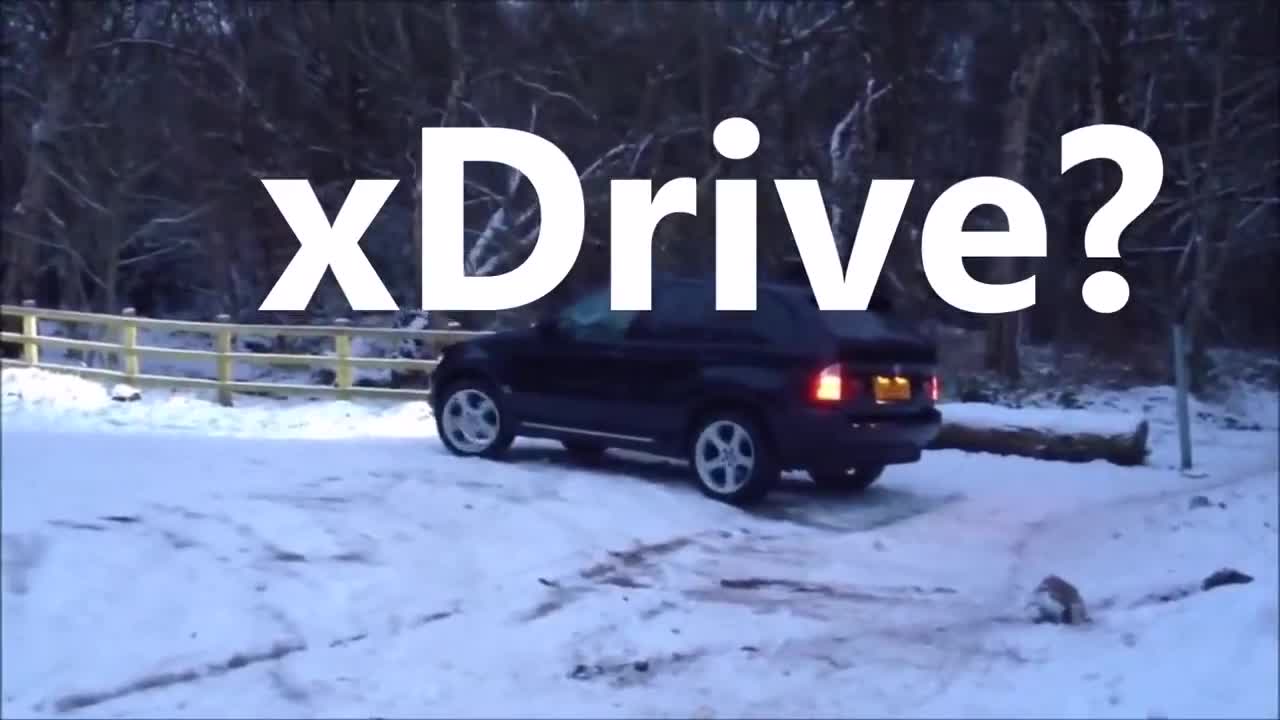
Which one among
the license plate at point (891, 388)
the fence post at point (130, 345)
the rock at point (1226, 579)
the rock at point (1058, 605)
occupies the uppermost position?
the fence post at point (130, 345)

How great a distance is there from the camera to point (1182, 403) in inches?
487

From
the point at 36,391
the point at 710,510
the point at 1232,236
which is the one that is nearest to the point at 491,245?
the point at 710,510

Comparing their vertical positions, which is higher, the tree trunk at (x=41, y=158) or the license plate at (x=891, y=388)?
the tree trunk at (x=41, y=158)

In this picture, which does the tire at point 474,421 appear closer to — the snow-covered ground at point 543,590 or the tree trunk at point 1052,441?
the snow-covered ground at point 543,590

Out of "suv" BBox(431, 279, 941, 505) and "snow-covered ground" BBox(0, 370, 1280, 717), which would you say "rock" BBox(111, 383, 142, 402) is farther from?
"suv" BBox(431, 279, 941, 505)

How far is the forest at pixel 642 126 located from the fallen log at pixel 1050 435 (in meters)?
1.09

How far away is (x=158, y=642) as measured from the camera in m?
5.90

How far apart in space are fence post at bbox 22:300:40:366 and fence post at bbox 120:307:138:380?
2.78 ft

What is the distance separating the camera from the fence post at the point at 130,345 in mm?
10062

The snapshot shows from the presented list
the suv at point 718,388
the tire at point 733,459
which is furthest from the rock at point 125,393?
the tire at point 733,459

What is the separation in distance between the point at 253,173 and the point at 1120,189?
10.6 metres

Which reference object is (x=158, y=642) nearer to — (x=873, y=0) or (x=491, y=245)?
(x=491, y=245)

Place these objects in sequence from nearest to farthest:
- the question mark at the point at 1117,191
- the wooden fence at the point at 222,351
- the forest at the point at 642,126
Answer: the wooden fence at the point at 222,351 < the forest at the point at 642,126 < the question mark at the point at 1117,191

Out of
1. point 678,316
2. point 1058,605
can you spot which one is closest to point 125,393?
point 678,316
